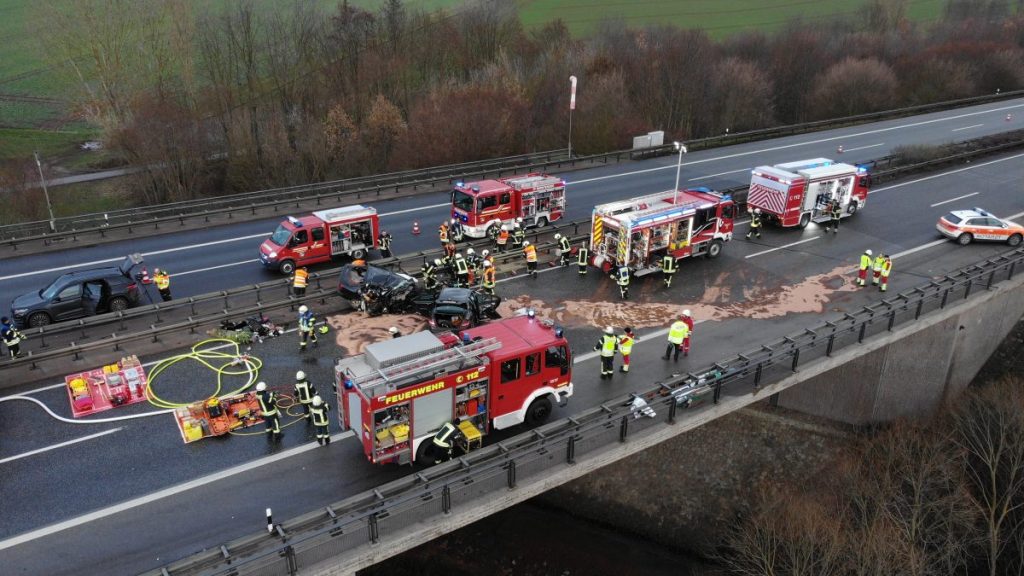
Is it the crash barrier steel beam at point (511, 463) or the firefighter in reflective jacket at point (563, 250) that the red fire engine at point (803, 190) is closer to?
the crash barrier steel beam at point (511, 463)

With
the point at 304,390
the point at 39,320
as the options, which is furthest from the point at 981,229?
the point at 39,320

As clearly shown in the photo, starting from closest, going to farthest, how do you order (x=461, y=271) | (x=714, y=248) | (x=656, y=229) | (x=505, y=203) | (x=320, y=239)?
1. (x=461, y=271)
2. (x=656, y=229)
3. (x=320, y=239)
4. (x=714, y=248)
5. (x=505, y=203)

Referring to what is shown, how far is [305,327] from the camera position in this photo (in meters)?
20.4

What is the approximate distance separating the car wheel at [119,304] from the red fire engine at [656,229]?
16.8 meters

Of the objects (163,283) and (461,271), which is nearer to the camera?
(163,283)

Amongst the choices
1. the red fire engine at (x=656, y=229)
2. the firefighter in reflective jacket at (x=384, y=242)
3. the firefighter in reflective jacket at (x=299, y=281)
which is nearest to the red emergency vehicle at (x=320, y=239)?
the firefighter in reflective jacket at (x=384, y=242)

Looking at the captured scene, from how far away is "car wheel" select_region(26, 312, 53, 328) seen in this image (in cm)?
2211

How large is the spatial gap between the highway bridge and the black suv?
2.63 metres

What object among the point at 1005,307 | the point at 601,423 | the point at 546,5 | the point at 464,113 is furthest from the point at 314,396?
the point at 546,5

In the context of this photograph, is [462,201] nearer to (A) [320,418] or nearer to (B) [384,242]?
(B) [384,242]

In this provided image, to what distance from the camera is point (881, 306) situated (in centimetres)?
2223

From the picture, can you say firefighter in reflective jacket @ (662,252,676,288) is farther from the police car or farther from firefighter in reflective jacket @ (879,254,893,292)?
the police car

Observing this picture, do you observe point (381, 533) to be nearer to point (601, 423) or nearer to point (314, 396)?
point (314, 396)

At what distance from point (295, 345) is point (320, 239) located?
723 cm
